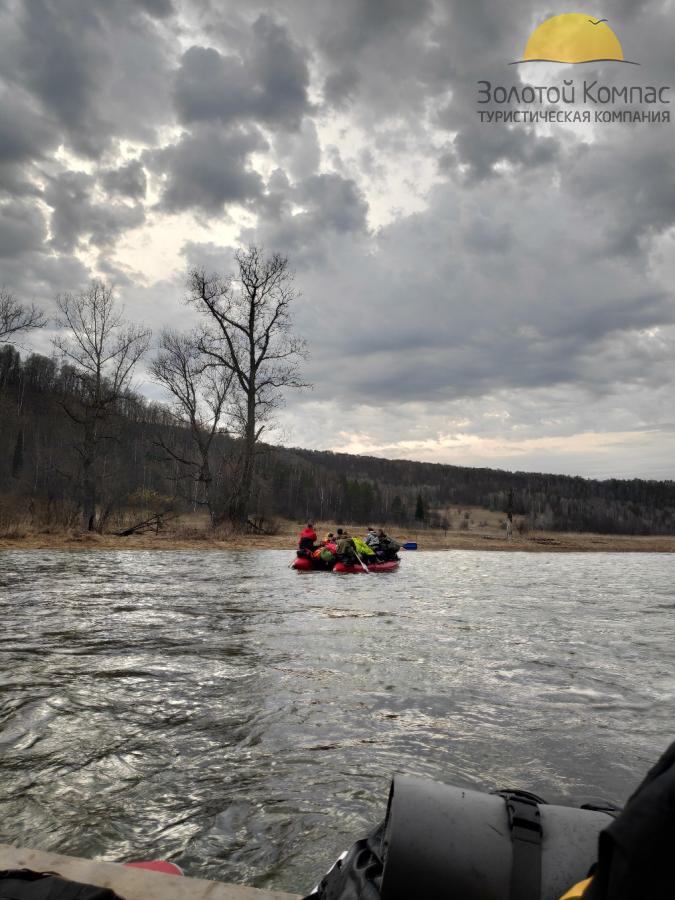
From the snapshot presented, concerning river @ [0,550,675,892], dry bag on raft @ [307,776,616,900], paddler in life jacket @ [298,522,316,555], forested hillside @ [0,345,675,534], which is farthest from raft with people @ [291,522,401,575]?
dry bag on raft @ [307,776,616,900]

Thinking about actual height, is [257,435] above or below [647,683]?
above

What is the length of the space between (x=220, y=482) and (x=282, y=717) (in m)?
26.0

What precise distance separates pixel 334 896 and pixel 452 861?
399mm

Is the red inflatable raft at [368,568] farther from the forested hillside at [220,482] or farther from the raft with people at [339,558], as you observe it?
the forested hillside at [220,482]

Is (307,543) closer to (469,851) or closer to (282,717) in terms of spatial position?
(282,717)

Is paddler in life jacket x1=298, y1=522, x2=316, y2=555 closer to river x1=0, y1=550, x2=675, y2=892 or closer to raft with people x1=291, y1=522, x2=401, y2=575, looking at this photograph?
raft with people x1=291, y1=522, x2=401, y2=575

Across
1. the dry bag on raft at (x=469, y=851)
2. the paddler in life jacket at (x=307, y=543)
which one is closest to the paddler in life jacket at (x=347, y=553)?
the paddler in life jacket at (x=307, y=543)

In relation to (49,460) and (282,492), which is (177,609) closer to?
(49,460)

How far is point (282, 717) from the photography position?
470cm

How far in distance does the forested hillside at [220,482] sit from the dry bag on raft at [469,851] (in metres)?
21.6

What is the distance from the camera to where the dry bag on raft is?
1.62 m

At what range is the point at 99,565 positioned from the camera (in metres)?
15.7

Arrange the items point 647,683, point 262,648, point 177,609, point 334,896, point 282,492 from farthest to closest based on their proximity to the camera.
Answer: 1. point 282,492
2. point 177,609
3. point 262,648
4. point 647,683
5. point 334,896

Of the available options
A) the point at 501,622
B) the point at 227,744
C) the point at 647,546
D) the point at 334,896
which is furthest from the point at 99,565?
the point at 647,546
